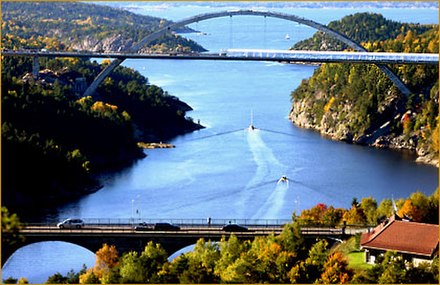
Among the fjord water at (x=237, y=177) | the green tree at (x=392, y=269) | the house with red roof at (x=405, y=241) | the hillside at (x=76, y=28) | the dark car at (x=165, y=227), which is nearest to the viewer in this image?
the green tree at (x=392, y=269)

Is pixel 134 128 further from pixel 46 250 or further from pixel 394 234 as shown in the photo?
pixel 394 234

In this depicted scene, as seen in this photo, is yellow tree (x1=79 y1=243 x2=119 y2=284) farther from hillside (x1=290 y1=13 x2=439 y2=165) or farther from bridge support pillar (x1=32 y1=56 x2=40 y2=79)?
bridge support pillar (x1=32 y1=56 x2=40 y2=79)

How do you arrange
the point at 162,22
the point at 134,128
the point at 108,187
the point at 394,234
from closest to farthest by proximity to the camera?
1. the point at 394,234
2. the point at 108,187
3. the point at 134,128
4. the point at 162,22

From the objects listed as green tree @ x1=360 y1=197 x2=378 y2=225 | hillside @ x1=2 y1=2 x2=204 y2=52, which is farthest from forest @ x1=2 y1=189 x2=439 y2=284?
hillside @ x1=2 y1=2 x2=204 y2=52

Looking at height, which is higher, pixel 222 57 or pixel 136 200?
pixel 222 57

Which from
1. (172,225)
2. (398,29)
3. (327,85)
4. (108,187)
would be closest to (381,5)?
(398,29)

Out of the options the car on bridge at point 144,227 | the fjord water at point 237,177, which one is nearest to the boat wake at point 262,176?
the fjord water at point 237,177

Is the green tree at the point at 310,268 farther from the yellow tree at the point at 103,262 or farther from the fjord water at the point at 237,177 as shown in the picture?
the fjord water at the point at 237,177

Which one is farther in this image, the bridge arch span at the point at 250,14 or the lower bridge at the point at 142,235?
the bridge arch span at the point at 250,14
